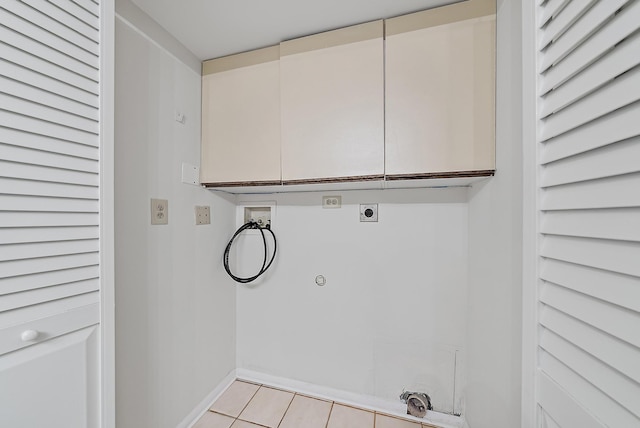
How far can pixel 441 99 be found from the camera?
3.63ft

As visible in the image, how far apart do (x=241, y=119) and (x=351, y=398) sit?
194 cm

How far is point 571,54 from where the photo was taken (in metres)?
0.58

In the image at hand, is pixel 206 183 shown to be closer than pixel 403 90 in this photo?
No

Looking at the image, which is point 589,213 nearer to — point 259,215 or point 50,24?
point 50,24

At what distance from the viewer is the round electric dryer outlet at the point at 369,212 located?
1.58 metres

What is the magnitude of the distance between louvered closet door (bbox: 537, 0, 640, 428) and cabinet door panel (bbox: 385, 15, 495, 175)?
1.30 feet

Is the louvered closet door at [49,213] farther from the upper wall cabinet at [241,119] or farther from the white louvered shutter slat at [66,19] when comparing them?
the upper wall cabinet at [241,119]

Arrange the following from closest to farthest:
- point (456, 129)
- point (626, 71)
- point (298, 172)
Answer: point (626, 71) → point (456, 129) → point (298, 172)

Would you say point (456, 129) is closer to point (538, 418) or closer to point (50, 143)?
point (538, 418)

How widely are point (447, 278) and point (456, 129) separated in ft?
2.88

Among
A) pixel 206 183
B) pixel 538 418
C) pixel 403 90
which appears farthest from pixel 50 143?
pixel 538 418

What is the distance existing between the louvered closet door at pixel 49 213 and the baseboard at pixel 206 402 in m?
0.91

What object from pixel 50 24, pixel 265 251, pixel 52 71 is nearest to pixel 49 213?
pixel 52 71

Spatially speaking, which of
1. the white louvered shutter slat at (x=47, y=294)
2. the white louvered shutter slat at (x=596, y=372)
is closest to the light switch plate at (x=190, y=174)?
the white louvered shutter slat at (x=47, y=294)
